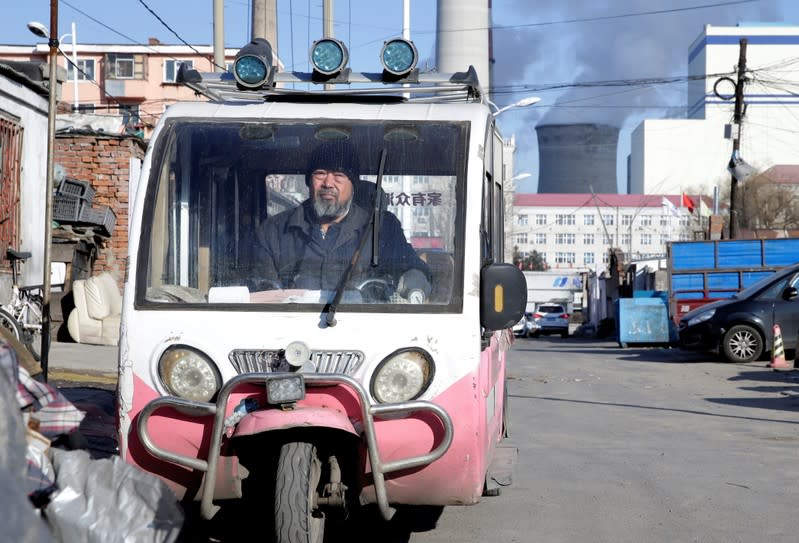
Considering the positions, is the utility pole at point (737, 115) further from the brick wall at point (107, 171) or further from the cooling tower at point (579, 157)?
the cooling tower at point (579, 157)

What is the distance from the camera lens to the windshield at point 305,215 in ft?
18.1

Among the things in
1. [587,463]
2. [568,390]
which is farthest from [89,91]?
[587,463]

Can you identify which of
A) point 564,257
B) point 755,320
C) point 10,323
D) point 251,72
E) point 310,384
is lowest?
point 755,320

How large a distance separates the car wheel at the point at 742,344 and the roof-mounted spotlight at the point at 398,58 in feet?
54.0

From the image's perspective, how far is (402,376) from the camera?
5238mm

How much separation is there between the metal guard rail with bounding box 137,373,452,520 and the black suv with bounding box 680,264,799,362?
1681 cm

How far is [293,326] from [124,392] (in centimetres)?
85

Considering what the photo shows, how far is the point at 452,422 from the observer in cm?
520

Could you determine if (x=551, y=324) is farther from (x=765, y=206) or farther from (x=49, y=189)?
(x=49, y=189)

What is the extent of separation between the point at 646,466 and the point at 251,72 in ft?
15.7

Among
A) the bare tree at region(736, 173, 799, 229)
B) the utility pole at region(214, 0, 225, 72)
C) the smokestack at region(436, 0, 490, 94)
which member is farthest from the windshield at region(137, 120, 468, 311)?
the smokestack at region(436, 0, 490, 94)

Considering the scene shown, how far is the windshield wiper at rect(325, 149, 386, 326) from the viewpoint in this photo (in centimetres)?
537

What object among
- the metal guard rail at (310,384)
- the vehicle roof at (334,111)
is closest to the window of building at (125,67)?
the vehicle roof at (334,111)

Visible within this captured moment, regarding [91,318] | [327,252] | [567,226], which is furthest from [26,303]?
[567,226]
